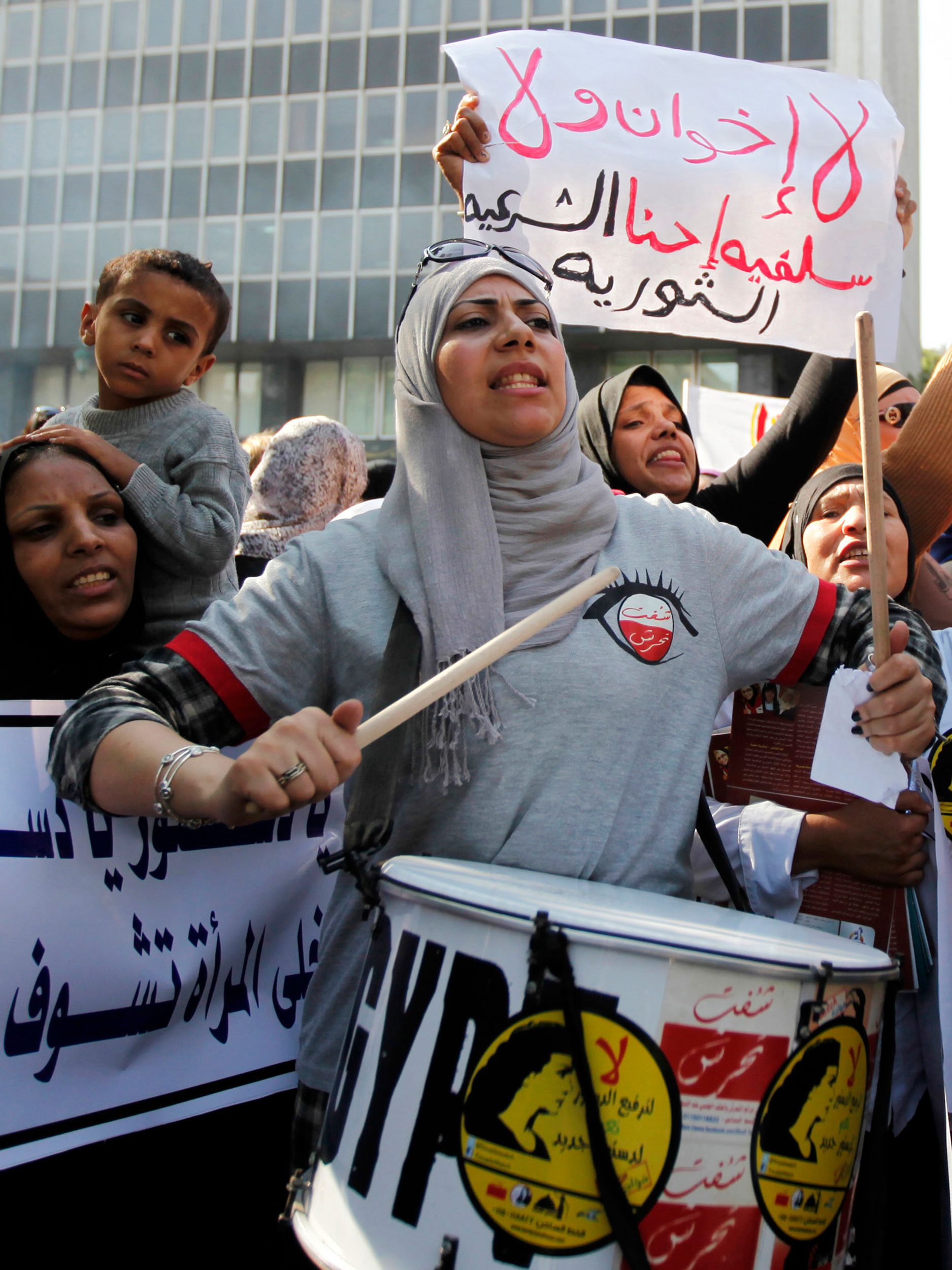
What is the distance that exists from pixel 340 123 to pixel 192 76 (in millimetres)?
4929

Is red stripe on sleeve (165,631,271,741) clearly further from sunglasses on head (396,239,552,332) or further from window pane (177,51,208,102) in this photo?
window pane (177,51,208,102)

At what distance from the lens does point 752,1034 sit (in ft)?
4.08

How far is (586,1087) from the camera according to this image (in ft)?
3.97

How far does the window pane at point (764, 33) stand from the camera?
29141mm

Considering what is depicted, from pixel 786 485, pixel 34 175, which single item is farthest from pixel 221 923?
pixel 34 175

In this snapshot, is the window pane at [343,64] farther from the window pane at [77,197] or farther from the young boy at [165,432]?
the young boy at [165,432]

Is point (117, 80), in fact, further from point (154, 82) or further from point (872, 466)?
point (872, 466)

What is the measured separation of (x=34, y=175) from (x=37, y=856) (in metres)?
36.0

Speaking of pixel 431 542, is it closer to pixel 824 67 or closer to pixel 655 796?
pixel 655 796

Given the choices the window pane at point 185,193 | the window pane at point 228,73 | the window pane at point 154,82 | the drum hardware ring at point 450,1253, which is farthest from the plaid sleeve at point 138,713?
the window pane at point 154,82

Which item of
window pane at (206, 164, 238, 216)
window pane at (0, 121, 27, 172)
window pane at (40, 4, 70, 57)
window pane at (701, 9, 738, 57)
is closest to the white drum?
window pane at (701, 9, 738, 57)

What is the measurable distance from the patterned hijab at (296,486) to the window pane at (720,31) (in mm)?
29866

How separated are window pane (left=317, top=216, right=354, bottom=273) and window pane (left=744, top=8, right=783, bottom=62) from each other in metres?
11.6

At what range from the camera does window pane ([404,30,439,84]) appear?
30.9m
